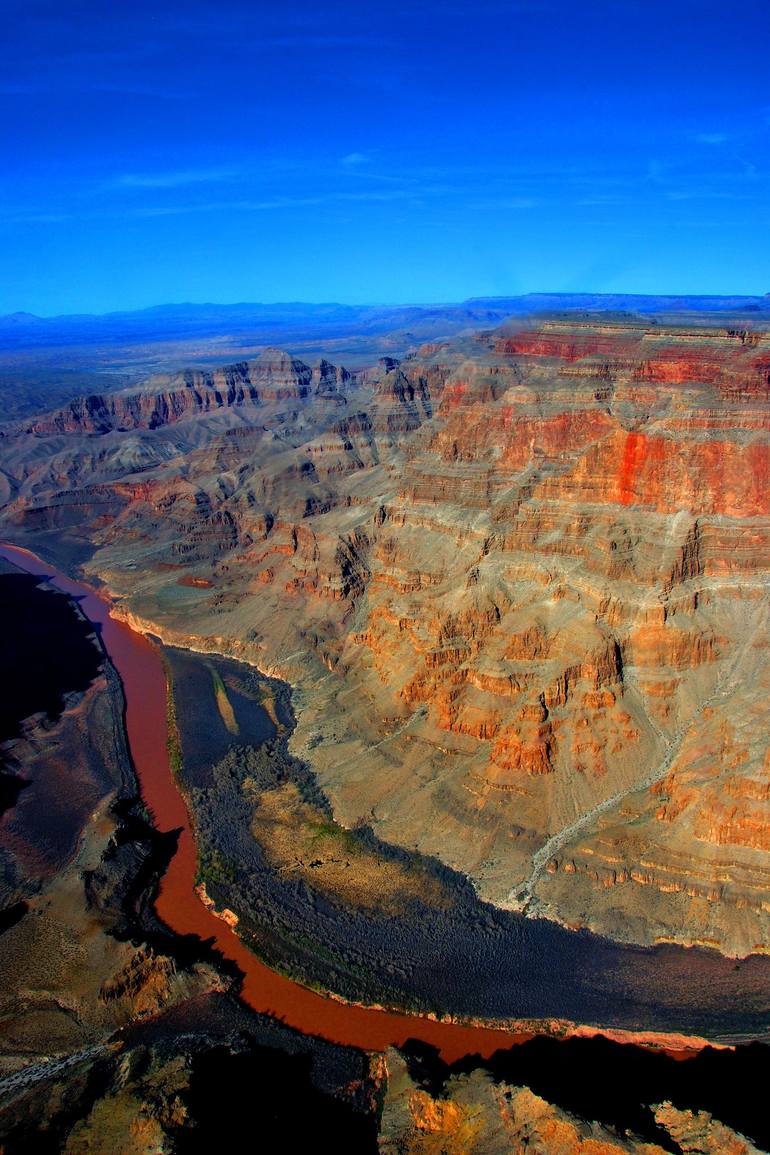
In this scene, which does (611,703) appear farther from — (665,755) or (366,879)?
(366,879)

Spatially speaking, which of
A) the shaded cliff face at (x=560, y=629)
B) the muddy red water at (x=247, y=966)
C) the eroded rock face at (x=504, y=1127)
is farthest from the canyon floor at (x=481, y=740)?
the muddy red water at (x=247, y=966)

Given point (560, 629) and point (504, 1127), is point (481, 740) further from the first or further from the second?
point (504, 1127)

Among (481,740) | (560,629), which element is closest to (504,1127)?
(481,740)

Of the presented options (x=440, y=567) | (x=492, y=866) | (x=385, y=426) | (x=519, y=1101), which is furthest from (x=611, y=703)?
(x=385, y=426)

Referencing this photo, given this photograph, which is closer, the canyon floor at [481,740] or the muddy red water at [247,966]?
the canyon floor at [481,740]

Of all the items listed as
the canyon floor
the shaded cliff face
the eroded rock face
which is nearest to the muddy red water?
the canyon floor

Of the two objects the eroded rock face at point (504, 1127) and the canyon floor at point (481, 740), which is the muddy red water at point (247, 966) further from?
the eroded rock face at point (504, 1127)

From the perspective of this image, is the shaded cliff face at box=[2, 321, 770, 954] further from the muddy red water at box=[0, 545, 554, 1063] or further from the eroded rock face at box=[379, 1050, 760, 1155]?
the eroded rock face at box=[379, 1050, 760, 1155]
